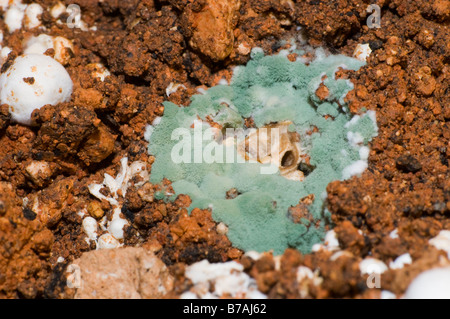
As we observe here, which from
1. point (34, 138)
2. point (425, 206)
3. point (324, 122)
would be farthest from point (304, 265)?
point (34, 138)

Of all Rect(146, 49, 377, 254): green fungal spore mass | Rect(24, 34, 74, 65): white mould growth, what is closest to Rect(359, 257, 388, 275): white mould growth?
Rect(146, 49, 377, 254): green fungal spore mass

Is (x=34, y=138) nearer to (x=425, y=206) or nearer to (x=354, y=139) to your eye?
(x=354, y=139)

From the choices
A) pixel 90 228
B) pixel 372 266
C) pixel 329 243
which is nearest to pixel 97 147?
pixel 90 228

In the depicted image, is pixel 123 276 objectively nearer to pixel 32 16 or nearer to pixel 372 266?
pixel 372 266

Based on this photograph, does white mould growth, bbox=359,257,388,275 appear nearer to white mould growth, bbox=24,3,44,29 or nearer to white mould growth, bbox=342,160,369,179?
white mould growth, bbox=342,160,369,179

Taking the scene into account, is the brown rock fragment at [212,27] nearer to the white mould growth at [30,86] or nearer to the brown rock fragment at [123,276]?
the white mould growth at [30,86]

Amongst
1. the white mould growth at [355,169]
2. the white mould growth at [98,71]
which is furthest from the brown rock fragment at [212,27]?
the white mould growth at [355,169]
